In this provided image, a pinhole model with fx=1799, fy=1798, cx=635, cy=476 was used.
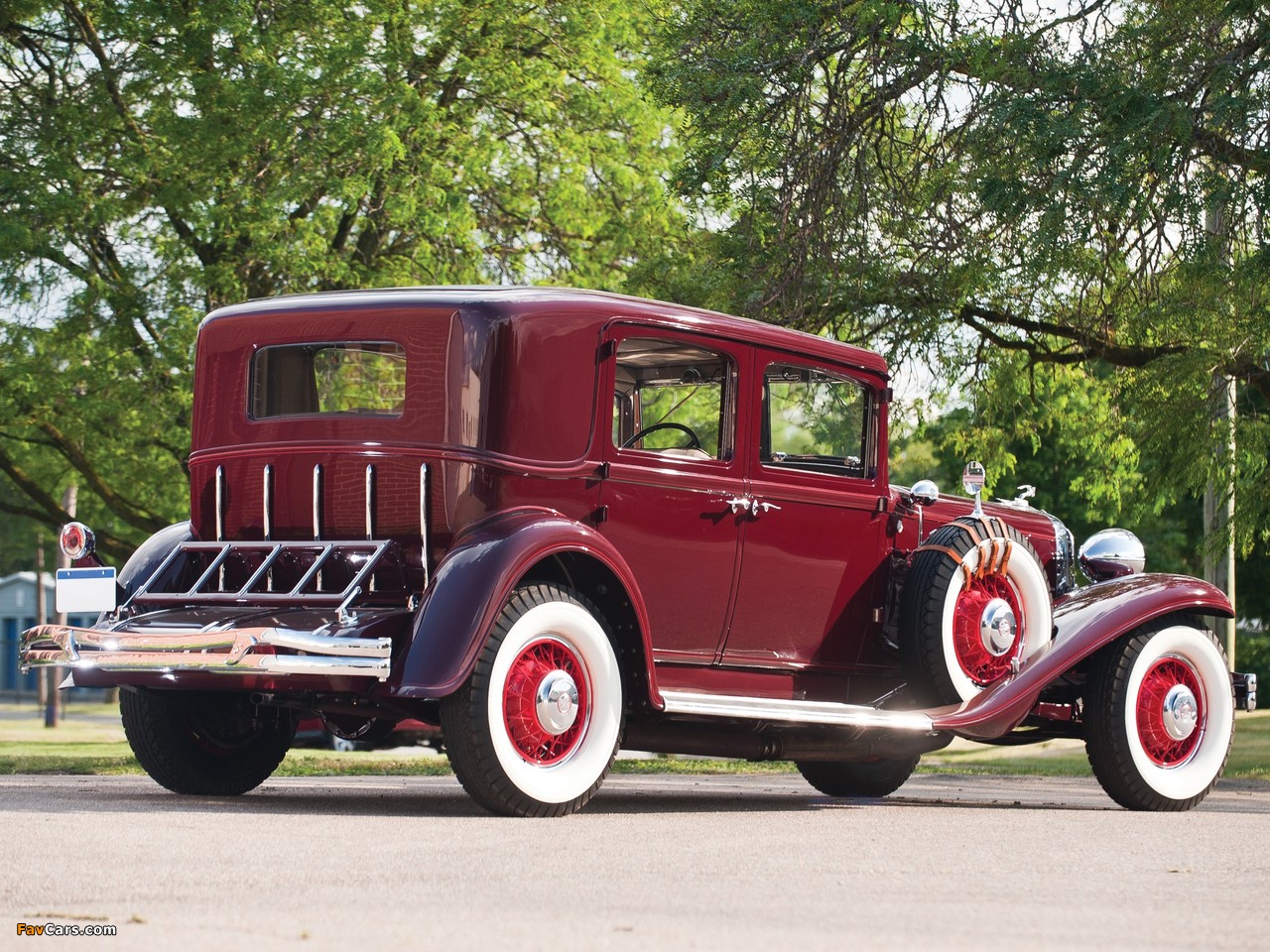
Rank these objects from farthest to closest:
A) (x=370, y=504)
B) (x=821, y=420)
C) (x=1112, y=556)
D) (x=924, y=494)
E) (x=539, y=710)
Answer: (x=1112, y=556) → (x=821, y=420) → (x=924, y=494) → (x=370, y=504) → (x=539, y=710)

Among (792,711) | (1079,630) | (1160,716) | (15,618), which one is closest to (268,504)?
(792,711)

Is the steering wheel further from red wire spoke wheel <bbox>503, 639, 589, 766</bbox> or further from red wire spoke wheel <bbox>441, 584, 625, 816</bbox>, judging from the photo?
red wire spoke wheel <bbox>503, 639, 589, 766</bbox>

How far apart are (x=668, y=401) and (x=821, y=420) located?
3.83ft

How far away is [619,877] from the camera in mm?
5410

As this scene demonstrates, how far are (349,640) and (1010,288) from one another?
941 centimetres

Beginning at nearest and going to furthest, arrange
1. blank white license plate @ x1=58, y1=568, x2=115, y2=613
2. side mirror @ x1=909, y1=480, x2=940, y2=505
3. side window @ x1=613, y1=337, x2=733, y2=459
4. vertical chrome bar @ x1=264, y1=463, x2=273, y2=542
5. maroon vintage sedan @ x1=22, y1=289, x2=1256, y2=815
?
maroon vintage sedan @ x1=22, y1=289, x2=1256, y2=815, blank white license plate @ x1=58, y1=568, x2=115, y2=613, vertical chrome bar @ x1=264, y1=463, x2=273, y2=542, side window @ x1=613, y1=337, x2=733, y2=459, side mirror @ x1=909, y1=480, x2=940, y2=505

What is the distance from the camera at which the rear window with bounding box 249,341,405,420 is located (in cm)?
818

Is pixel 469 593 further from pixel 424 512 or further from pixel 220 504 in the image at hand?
pixel 220 504

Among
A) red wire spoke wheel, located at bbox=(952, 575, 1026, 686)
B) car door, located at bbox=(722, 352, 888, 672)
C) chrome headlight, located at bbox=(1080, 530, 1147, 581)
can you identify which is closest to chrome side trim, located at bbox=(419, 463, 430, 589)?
car door, located at bbox=(722, 352, 888, 672)

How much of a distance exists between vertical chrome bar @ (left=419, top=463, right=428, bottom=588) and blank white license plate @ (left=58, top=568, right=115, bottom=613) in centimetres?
136

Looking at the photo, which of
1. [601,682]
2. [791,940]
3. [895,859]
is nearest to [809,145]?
[601,682]

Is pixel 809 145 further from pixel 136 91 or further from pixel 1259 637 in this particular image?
pixel 1259 637

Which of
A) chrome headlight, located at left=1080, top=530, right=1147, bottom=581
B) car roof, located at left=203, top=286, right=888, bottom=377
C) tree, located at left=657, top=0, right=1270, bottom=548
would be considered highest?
tree, located at left=657, top=0, right=1270, bottom=548

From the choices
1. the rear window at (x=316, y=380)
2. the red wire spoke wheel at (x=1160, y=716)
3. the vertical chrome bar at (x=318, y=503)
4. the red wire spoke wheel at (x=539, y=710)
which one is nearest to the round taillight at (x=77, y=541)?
the rear window at (x=316, y=380)
